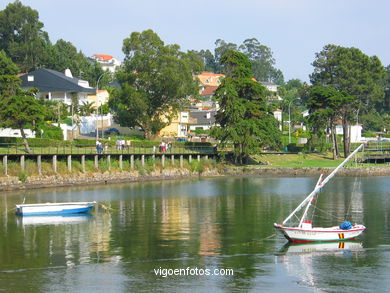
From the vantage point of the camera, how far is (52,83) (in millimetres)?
144125

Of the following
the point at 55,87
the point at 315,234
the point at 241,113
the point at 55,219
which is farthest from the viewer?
the point at 55,87

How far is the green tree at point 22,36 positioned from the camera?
171125mm

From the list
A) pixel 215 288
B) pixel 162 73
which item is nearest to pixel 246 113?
pixel 162 73

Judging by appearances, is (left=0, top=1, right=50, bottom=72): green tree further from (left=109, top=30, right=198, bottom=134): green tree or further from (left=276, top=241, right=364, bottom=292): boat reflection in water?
(left=276, top=241, right=364, bottom=292): boat reflection in water

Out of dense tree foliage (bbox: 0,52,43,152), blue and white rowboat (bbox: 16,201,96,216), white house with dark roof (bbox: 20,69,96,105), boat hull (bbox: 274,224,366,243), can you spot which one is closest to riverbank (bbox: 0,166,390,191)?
dense tree foliage (bbox: 0,52,43,152)

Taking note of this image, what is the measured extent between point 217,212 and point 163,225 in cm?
924

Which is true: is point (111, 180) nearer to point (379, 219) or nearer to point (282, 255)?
point (379, 219)

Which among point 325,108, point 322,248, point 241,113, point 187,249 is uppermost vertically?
point 325,108

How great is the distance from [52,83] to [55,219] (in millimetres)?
88845

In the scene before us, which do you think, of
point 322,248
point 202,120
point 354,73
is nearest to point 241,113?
point 354,73

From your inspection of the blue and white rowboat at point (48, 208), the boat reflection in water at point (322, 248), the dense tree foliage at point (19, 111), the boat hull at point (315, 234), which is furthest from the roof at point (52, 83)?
the boat reflection in water at point (322, 248)

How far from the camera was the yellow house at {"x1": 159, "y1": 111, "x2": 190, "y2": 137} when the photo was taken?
140 m

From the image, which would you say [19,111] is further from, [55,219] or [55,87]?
[55,87]

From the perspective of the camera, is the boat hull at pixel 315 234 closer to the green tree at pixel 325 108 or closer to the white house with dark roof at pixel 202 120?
the green tree at pixel 325 108
